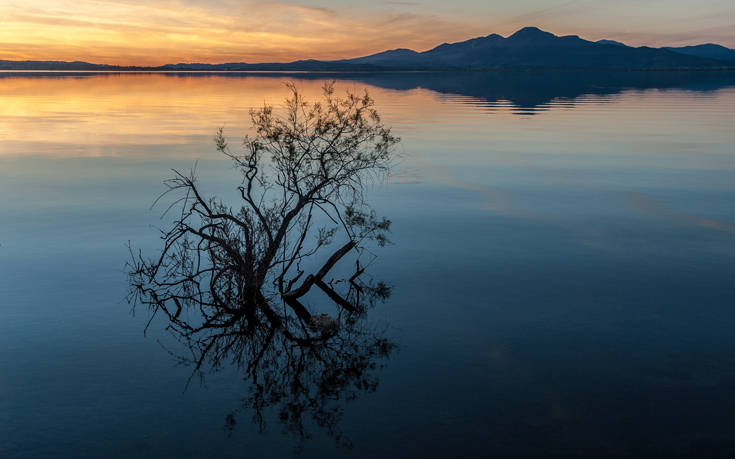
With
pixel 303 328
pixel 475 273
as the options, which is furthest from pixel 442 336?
pixel 475 273

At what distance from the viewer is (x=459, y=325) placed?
20.2 meters

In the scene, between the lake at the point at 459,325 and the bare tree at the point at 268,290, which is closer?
the lake at the point at 459,325

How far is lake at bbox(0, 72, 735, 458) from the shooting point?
14109 millimetres

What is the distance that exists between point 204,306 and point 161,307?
1482mm

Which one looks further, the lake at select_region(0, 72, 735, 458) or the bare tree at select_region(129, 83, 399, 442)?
the bare tree at select_region(129, 83, 399, 442)

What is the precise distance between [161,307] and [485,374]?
11585 millimetres

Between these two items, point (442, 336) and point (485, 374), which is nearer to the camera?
point (485, 374)

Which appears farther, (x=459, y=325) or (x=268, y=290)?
(x=268, y=290)

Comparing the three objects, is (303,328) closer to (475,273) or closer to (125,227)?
(475,273)

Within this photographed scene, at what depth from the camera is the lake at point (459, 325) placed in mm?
14109

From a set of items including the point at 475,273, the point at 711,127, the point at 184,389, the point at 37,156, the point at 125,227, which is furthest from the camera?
the point at 711,127

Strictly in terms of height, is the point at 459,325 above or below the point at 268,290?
above

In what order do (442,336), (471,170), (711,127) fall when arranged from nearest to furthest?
1. (442,336)
2. (471,170)
3. (711,127)

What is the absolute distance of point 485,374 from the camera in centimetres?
1681
